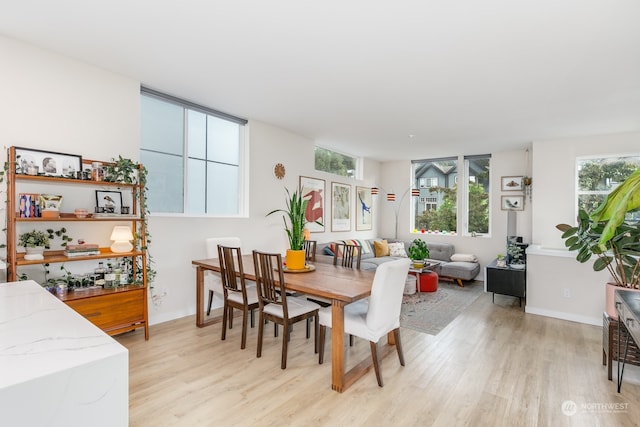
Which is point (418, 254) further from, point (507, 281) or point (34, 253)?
point (34, 253)

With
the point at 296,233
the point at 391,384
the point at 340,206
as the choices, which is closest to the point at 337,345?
the point at 391,384

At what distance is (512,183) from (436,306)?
327 cm

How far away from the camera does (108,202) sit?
3.15m

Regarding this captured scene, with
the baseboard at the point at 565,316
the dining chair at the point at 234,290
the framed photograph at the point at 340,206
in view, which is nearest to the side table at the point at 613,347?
the baseboard at the point at 565,316

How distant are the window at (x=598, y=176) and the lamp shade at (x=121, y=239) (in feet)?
20.5

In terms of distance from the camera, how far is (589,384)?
253 centimetres

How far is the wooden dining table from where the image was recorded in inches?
93.5

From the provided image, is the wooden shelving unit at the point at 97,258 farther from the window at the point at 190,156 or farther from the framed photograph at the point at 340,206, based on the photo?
the framed photograph at the point at 340,206

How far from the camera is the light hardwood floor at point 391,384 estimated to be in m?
2.09

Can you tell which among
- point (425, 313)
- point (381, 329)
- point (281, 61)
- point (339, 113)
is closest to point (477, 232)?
point (425, 313)

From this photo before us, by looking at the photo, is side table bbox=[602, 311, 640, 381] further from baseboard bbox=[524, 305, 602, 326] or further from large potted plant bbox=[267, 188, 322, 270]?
large potted plant bbox=[267, 188, 322, 270]

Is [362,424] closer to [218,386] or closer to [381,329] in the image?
[381,329]

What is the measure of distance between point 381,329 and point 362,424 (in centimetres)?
65

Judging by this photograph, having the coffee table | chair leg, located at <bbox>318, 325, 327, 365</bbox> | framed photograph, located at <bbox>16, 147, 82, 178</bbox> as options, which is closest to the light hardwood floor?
chair leg, located at <bbox>318, 325, 327, 365</bbox>
